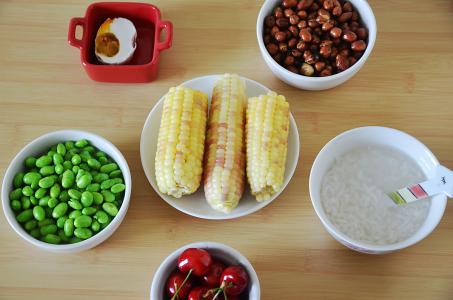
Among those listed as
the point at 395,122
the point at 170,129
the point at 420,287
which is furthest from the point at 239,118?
the point at 420,287

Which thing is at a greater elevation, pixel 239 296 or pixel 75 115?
pixel 75 115

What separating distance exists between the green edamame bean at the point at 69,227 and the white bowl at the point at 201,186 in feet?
0.56

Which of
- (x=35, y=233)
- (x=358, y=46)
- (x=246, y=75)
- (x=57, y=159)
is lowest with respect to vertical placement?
(x=35, y=233)

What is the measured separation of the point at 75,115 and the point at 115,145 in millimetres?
123

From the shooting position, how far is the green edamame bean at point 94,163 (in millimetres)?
1078

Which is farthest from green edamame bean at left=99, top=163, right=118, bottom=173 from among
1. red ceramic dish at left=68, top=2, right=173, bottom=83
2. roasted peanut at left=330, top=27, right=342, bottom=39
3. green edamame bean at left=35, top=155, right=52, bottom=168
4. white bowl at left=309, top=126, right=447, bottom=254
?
roasted peanut at left=330, top=27, right=342, bottom=39

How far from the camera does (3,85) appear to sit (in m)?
1.24

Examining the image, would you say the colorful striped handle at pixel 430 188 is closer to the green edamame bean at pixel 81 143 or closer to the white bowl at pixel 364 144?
the white bowl at pixel 364 144

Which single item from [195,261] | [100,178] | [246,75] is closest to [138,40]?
[246,75]

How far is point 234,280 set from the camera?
92cm

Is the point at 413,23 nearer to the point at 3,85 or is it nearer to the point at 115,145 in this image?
the point at 115,145

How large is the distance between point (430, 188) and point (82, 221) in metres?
0.66

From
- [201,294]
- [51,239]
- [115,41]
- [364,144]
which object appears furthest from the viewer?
[115,41]

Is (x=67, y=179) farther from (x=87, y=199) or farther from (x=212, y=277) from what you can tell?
(x=212, y=277)
